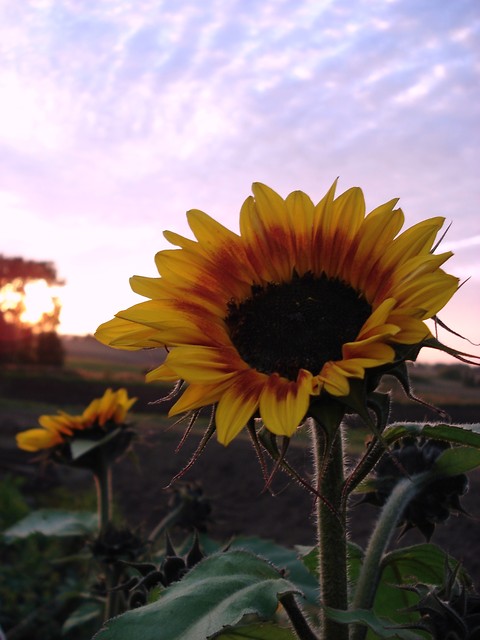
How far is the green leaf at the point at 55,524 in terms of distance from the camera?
2432 mm

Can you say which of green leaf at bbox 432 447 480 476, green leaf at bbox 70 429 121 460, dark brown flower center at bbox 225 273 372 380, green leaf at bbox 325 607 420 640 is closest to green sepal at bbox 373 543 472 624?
green leaf at bbox 432 447 480 476

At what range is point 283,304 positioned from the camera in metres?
1.15

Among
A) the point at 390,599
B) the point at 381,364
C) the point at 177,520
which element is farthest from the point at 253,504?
the point at 381,364

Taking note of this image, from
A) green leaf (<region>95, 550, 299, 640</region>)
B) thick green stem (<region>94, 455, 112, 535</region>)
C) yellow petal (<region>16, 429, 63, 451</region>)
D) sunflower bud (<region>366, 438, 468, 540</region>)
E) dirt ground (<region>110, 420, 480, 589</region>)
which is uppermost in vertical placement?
sunflower bud (<region>366, 438, 468, 540</region>)

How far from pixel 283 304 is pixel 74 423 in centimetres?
150

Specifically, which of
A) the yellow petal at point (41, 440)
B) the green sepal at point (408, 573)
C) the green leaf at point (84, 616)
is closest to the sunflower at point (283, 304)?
the green sepal at point (408, 573)

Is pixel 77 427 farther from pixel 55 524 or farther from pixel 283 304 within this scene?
pixel 283 304

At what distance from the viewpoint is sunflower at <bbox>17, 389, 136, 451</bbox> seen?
2447 millimetres

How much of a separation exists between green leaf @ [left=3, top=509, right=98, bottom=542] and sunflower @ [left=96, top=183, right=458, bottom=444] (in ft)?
5.04

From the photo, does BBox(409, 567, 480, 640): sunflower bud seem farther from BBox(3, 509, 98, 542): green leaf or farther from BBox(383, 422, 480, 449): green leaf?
BBox(3, 509, 98, 542): green leaf

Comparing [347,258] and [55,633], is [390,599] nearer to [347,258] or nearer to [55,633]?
[347,258]

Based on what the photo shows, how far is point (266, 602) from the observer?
0.91 m

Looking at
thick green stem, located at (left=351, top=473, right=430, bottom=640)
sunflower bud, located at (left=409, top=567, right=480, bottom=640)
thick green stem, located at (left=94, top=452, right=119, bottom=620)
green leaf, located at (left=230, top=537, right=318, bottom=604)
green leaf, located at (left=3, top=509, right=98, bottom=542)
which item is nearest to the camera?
sunflower bud, located at (left=409, top=567, right=480, bottom=640)

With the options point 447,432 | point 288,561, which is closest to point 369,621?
point 447,432
